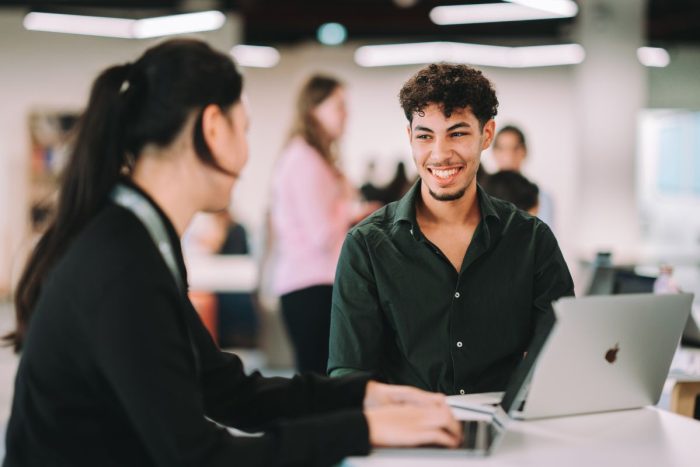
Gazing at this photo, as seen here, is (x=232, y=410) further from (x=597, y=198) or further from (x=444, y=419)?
(x=597, y=198)

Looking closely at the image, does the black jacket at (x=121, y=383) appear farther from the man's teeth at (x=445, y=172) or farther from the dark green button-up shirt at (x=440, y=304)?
the man's teeth at (x=445, y=172)

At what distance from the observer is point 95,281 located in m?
1.24

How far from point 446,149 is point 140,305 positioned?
106 centimetres

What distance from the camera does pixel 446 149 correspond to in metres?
2.09

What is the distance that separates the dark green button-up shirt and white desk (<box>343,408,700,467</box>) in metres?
0.37

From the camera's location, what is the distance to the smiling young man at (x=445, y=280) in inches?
82.3

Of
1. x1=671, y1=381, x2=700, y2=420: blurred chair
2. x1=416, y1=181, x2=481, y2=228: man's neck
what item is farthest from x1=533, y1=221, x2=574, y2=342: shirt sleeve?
x1=671, y1=381, x2=700, y2=420: blurred chair

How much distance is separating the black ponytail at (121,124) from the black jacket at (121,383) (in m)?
0.06

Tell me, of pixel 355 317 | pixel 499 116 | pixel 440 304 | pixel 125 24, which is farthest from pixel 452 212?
pixel 499 116

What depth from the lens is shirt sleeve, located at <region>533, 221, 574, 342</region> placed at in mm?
2127

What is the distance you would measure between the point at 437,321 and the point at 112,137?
1.01m

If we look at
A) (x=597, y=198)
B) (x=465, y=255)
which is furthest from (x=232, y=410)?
(x=597, y=198)

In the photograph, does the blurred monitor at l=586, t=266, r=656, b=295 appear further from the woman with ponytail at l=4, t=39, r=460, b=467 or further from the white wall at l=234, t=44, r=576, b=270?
the white wall at l=234, t=44, r=576, b=270

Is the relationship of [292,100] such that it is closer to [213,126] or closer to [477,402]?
[477,402]
